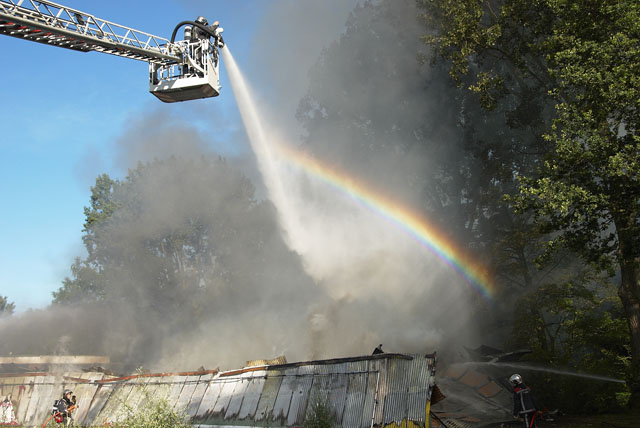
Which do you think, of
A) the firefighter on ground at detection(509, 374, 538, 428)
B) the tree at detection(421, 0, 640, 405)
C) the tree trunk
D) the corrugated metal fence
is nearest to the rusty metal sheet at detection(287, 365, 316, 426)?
the corrugated metal fence

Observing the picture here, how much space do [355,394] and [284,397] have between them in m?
2.16

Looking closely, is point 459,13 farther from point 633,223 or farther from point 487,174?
point 487,174

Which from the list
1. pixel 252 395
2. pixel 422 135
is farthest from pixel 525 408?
pixel 422 135

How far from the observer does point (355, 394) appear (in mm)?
12508

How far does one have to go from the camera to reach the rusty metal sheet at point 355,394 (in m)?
12.0

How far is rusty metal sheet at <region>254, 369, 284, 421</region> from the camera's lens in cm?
1364

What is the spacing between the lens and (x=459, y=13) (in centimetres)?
2058

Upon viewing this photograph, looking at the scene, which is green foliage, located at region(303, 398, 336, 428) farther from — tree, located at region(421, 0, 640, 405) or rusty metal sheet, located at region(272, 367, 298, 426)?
tree, located at region(421, 0, 640, 405)

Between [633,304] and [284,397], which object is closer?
[284,397]

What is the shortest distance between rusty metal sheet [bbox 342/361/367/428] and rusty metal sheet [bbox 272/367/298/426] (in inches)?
67.7

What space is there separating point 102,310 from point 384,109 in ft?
83.5

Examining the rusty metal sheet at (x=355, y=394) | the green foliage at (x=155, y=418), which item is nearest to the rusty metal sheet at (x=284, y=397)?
the rusty metal sheet at (x=355, y=394)

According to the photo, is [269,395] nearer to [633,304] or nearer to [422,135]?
[633,304]

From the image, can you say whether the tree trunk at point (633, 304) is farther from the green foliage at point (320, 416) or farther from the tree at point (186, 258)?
the tree at point (186, 258)
